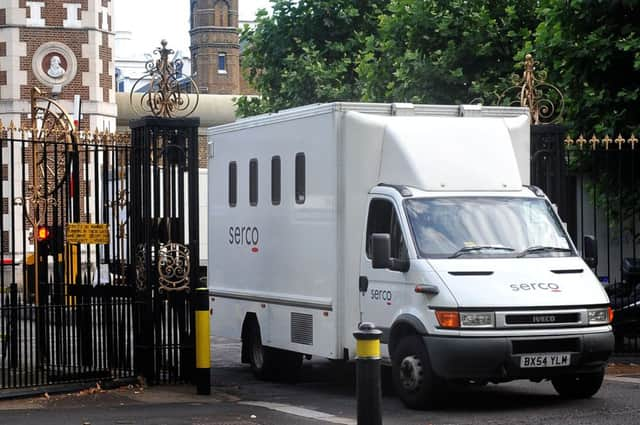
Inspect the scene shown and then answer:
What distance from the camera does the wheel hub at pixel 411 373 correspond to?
12.9 m

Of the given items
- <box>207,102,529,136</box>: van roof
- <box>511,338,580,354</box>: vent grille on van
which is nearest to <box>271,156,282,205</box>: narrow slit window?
<box>207,102,529,136</box>: van roof

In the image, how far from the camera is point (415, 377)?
42.3 ft

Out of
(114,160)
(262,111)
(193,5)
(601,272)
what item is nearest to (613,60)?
(601,272)

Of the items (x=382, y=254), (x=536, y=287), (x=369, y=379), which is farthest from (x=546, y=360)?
(x=369, y=379)

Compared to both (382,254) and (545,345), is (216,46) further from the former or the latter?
(545,345)

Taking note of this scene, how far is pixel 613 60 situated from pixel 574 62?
0.74 meters

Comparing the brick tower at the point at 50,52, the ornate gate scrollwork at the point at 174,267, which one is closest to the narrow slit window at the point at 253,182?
the ornate gate scrollwork at the point at 174,267

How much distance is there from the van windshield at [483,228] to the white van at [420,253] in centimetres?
1

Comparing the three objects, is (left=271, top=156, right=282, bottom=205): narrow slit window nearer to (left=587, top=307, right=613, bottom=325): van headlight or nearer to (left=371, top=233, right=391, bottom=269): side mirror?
(left=371, top=233, right=391, bottom=269): side mirror

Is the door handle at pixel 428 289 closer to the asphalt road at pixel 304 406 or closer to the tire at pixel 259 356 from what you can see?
the asphalt road at pixel 304 406

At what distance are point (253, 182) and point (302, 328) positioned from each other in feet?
7.90

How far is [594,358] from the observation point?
42.1 feet

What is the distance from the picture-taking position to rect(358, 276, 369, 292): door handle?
14.0m

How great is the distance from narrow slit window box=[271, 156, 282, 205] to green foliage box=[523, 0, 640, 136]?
773cm
